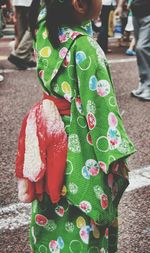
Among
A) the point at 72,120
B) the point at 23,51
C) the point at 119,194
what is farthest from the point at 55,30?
the point at 23,51

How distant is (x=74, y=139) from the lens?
1.98 metres

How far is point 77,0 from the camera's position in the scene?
194 cm

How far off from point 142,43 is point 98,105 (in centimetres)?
446

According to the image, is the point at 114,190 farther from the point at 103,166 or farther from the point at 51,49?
the point at 51,49

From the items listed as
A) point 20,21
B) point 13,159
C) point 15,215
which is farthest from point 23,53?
point 15,215

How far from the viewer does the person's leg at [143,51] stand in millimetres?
6172

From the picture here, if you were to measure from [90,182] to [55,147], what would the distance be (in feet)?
0.61

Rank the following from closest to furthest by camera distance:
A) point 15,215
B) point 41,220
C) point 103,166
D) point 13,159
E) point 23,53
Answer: point 103,166 → point 41,220 → point 15,215 → point 13,159 → point 23,53

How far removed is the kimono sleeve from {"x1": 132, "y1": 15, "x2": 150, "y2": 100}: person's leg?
4273 millimetres

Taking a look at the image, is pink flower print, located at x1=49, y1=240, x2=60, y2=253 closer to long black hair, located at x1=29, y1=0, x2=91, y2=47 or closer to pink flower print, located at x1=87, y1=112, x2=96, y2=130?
pink flower print, located at x1=87, y1=112, x2=96, y2=130

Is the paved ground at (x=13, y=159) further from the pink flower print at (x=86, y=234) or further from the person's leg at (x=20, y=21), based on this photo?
the pink flower print at (x=86, y=234)

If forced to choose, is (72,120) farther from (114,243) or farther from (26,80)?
(26,80)

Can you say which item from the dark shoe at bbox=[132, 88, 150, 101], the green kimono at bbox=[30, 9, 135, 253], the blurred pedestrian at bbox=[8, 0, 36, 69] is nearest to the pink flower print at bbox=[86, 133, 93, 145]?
the green kimono at bbox=[30, 9, 135, 253]

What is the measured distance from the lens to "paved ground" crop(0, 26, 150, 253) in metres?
2.86
